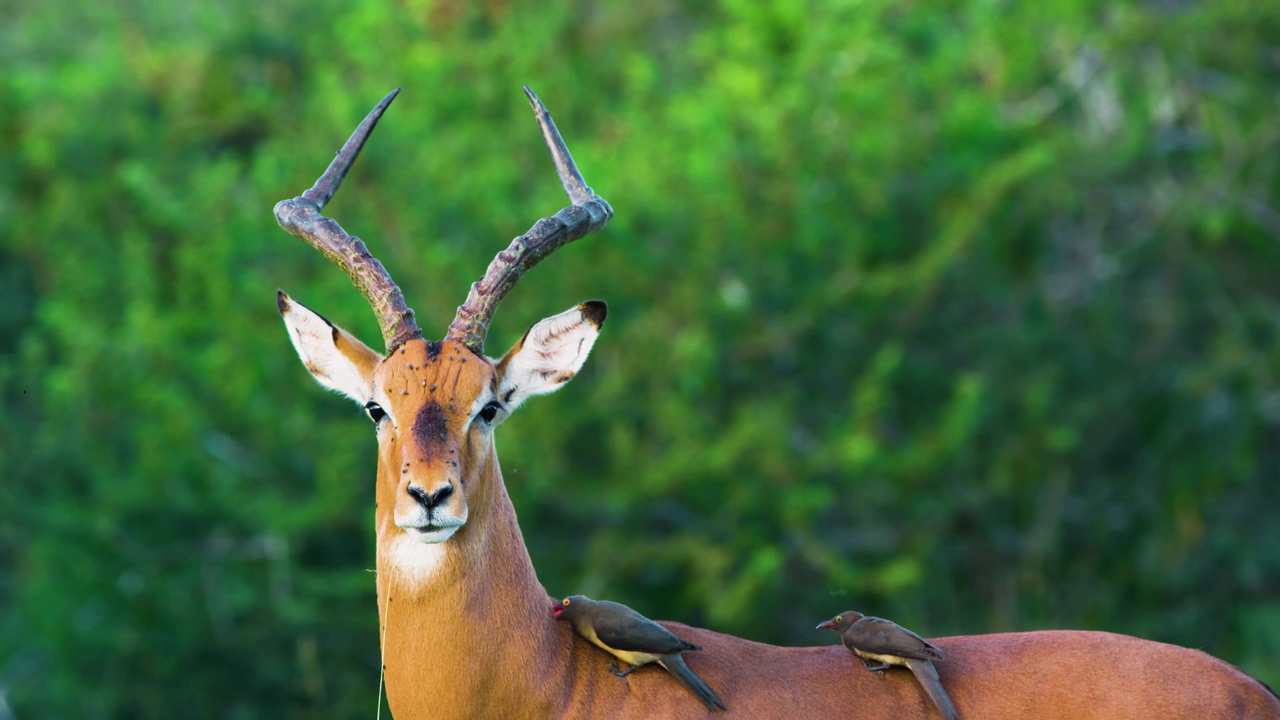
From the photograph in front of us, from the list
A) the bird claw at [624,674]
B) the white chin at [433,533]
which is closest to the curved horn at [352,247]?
the white chin at [433,533]

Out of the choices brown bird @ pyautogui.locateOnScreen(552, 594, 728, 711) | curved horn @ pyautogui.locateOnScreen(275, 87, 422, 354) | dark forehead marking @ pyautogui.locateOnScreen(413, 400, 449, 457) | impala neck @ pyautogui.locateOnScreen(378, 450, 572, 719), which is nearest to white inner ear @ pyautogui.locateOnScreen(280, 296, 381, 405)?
curved horn @ pyautogui.locateOnScreen(275, 87, 422, 354)

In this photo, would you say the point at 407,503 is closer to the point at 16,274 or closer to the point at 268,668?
the point at 268,668

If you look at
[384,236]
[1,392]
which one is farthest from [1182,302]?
[1,392]

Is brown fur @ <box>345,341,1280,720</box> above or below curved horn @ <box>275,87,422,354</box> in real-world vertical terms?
below

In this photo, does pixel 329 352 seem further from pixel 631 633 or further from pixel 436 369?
pixel 631 633

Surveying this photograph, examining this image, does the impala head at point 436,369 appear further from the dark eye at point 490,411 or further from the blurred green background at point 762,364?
the blurred green background at point 762,364

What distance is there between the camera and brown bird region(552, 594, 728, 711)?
19.9ft

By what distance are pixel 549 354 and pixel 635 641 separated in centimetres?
129

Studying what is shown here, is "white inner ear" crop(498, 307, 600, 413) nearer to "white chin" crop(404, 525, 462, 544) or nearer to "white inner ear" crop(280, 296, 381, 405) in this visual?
"white inner ear" crop(280, 296, 381, 405)

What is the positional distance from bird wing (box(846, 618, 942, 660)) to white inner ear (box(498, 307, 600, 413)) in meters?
1.50

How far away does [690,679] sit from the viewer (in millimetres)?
6074

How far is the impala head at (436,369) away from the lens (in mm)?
5984

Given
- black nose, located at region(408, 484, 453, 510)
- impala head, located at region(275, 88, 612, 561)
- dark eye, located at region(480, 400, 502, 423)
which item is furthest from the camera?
dark eye, located at region(480, 400, 502, 423)

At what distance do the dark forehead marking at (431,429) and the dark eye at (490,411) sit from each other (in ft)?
0.74
